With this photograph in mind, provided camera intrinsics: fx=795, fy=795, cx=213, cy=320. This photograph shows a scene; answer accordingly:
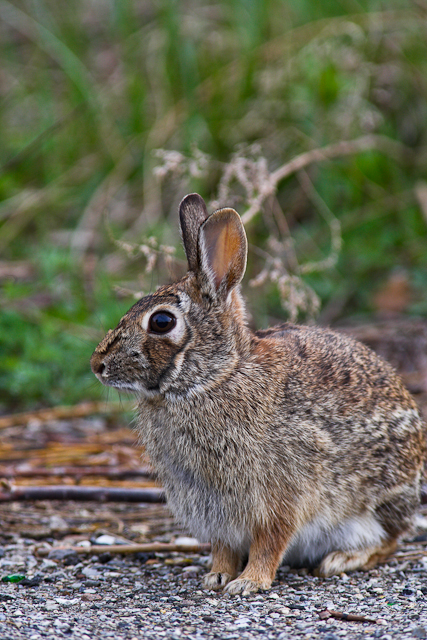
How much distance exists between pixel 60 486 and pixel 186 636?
1.44 metres

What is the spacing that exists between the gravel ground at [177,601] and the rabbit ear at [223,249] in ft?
4.17

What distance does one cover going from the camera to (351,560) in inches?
139

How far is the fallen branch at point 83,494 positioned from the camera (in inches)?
148

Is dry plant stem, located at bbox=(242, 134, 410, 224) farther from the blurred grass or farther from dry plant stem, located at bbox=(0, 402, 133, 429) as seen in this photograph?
dry plant stem, located at bbox=(0, 402, 133, 429)

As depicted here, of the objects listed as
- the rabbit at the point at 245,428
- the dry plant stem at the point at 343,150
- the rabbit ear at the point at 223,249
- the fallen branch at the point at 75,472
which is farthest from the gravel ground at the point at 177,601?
the dry plant stem at the point at 343,150

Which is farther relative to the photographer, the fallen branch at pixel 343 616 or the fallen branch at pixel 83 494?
the fallen branch at pixel 83 494

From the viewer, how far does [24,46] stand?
32.7ft

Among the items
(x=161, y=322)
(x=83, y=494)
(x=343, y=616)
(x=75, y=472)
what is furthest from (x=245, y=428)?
(x=75, y=472)

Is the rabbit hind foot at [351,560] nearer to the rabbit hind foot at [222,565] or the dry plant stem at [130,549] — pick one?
the rabbit hind foot at [222,565]

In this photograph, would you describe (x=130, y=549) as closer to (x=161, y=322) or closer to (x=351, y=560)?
(x=351, y=560)

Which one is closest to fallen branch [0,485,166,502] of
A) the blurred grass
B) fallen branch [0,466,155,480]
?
fallen branch [0,466,155,480]

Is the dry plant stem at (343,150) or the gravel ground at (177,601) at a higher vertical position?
the dry plant stem at (343,150)

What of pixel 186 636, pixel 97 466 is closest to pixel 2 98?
pixel 97 466

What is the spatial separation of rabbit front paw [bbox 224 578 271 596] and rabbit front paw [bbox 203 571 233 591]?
0.31 feet
